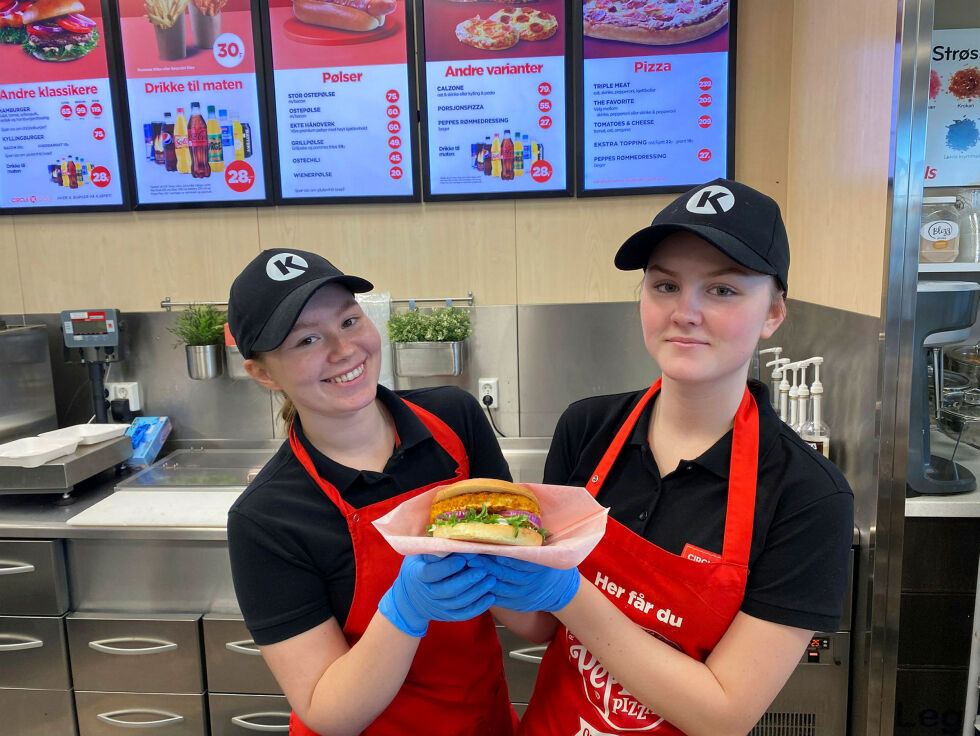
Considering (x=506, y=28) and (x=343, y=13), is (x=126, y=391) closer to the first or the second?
(x=343, y=13)

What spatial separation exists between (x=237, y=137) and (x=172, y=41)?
0.43 metres

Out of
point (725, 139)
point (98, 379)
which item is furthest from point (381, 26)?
point (98, 379)

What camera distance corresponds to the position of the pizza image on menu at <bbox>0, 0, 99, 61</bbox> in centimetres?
257

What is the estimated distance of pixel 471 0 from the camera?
2.46 m

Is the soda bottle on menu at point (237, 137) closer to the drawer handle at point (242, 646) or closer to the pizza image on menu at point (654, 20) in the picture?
the pizza image on menu at point (654, 20)

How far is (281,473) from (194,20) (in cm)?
216

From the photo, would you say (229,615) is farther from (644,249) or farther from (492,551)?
(644,249)

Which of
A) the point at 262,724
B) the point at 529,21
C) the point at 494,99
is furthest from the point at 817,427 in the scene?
the point at 262,724

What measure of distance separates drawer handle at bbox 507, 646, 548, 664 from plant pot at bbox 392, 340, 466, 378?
3.35ft

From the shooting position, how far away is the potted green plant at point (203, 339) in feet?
8.46

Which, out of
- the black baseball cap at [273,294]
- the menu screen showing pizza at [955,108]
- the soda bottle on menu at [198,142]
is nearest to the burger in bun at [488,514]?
the black baseball cap at [273,294]

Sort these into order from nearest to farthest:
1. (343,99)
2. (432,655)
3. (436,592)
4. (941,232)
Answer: (436,592) → (432,655) → (941,232) → (343,99)

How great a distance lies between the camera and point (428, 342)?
2516 millimetres

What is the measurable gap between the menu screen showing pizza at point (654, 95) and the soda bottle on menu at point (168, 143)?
5.26 ft
